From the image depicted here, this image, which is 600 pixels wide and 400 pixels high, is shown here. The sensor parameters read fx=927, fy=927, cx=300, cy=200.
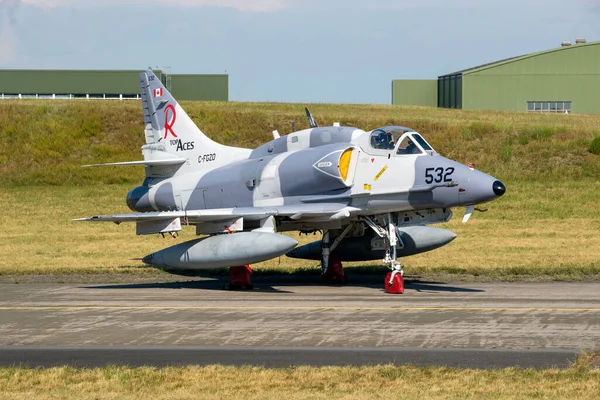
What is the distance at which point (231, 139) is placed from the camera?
161 feet

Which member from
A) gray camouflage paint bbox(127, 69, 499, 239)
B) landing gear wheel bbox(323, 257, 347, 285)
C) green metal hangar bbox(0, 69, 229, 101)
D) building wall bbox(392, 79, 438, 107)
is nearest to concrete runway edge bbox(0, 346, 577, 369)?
gray camouflage paint bbox(127, 69, 499, 239)

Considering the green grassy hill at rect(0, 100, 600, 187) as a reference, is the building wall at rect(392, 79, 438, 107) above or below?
above

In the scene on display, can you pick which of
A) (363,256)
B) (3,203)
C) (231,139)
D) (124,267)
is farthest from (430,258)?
(231,139)

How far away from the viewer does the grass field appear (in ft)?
77.0

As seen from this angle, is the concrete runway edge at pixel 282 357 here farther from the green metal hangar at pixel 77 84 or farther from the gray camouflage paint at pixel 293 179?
the green metal hangar at pixel 77 84

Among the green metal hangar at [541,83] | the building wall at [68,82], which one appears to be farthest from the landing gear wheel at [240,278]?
the building wall at [68,82]

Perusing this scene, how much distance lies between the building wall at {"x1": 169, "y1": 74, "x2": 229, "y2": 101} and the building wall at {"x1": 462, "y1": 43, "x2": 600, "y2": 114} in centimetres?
2213

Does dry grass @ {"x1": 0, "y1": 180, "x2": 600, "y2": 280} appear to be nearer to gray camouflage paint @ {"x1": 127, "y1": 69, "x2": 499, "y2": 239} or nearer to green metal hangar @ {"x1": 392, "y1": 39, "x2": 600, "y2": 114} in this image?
gray camouflage paint @ {"x1": 127, "y1": 69, "x2": 499, "y2": 239}

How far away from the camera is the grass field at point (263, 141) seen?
23.5 m

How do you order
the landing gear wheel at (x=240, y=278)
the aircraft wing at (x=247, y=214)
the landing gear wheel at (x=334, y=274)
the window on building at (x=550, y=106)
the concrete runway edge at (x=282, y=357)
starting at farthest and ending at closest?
the window on building at (x=550, y=106), the landing gear wheel at (x=334, y=274), the landing gear wheel at (x=240, y=278), the aircraft wing at (x=247, y=214), the concrete runway edge at (x=282, y=357)

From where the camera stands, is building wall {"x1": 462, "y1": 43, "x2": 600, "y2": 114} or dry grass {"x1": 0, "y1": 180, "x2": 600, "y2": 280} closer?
dry grass {"x1": 0, "y1": 180, "x2": 600, "y2": 280}

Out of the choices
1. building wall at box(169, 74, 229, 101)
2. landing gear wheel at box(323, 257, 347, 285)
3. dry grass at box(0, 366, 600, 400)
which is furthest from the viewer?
building wall at box(169, 74, 229, 101)

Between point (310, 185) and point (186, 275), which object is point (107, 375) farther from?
point (186, 275)

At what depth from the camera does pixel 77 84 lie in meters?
74.2
